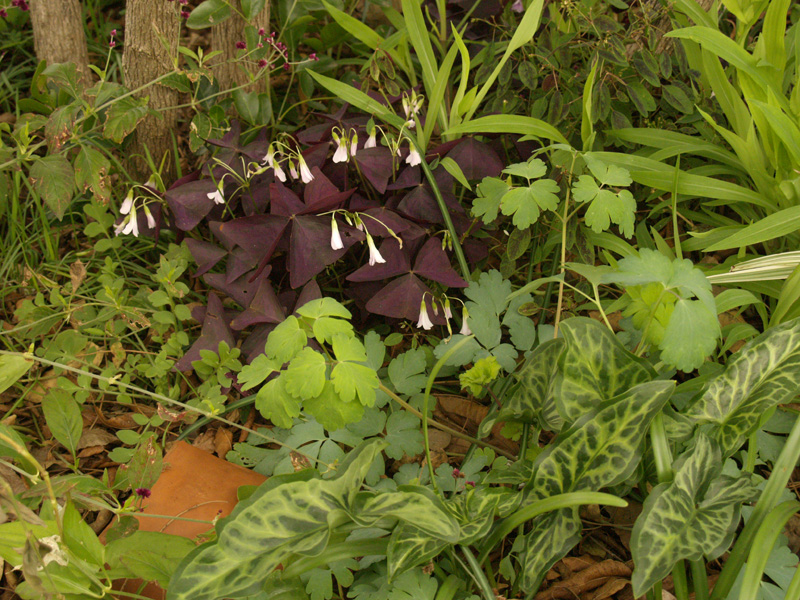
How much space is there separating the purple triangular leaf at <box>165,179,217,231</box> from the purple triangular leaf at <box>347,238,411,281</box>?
0.47 m

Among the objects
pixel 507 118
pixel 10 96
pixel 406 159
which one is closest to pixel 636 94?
pixel 507 118

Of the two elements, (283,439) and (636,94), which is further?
(636,94)

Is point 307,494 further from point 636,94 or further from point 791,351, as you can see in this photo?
point 636,94

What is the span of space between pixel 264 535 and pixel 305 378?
0.29 meters

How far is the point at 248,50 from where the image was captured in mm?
1846

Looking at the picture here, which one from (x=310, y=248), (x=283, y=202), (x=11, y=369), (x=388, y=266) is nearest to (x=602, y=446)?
(x=388, y=266)

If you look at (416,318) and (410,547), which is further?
(416,318)

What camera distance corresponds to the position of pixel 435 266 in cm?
160

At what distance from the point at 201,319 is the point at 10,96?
1.31 m

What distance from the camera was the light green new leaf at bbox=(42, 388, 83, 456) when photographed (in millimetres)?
1468

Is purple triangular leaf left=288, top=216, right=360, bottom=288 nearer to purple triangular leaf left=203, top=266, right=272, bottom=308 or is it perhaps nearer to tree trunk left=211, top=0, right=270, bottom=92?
purple triangular leaf left=203, top=266, right=272, bottom=308

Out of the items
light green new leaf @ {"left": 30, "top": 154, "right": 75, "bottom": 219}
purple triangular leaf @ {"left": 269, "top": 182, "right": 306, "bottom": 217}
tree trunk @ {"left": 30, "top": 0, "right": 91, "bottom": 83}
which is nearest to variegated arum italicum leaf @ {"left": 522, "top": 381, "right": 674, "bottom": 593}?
purple triangular leaf @ {"left": 269, "top": 182, "right": 306, "bottom": 217}

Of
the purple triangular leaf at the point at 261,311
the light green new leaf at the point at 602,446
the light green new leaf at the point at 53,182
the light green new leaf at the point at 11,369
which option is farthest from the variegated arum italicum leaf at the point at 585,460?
the light green new leaf at the point at 53,182

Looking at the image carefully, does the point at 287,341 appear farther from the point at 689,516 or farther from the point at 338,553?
the point at 689,516
